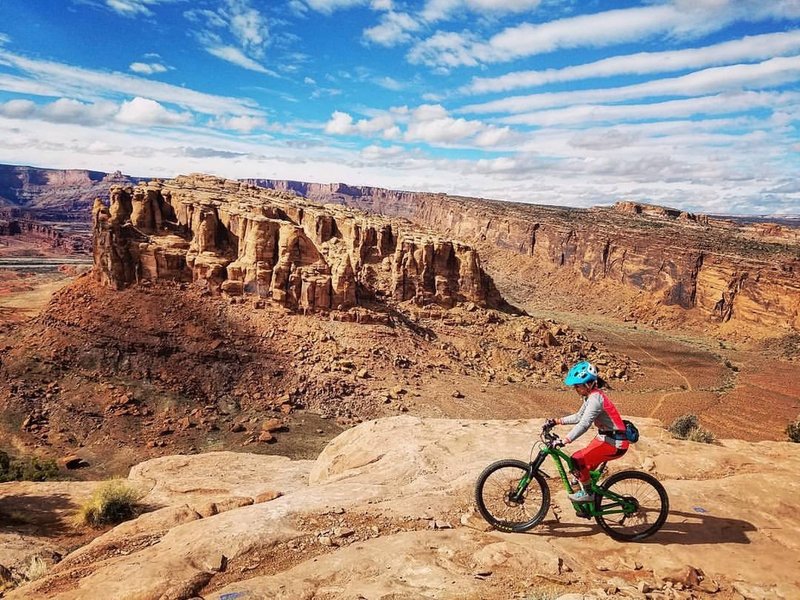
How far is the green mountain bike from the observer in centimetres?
751

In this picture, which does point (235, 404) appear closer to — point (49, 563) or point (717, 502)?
point (49, 563)

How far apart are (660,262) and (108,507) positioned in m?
71.7

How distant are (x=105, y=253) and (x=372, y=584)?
36.2 meters

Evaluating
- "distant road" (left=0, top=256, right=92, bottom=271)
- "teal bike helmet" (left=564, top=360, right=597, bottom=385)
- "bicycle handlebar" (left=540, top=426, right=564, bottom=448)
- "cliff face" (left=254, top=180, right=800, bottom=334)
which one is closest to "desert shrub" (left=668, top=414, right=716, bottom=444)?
"bicycle handlebar" (left=540, top=426, right=564, bottom=448)

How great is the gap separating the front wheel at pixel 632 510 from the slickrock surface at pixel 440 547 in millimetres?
211

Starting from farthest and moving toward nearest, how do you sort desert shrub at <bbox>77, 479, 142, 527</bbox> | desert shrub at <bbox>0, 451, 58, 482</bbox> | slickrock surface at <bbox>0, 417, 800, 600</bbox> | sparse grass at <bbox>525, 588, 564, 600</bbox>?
desert shrub at <bbox>0, 451, 58, 482</bbox>, desert shrub at <bbox>77, 479, 142, 527</bbox>, slickrock surface at <bbox>0, 417, 800, 600</bbox>, sparse grass at <bbox>525, 588, 564, 600</bbox>

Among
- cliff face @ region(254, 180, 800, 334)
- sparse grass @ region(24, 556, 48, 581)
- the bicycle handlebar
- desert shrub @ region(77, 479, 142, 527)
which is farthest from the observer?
cliff face @ region(254, 180, 800, 334)

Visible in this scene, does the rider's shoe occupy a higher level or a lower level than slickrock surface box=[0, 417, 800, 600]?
higher

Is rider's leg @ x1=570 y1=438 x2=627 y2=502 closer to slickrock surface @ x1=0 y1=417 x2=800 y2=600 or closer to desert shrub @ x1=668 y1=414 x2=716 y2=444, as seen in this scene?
slickrock surface @ x1=0 y1=417 x2=800 y2=600

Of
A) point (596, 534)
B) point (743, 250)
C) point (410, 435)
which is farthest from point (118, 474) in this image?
point (743, 250)

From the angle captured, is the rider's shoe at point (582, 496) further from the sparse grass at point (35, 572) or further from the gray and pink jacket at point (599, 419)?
the sparse grass at point (35, 572)

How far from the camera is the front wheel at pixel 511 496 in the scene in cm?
777

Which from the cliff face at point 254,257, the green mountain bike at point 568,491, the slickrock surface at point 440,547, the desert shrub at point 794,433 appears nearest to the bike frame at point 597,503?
the green mountain bike at point 568,491

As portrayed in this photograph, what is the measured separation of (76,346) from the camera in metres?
31.2
